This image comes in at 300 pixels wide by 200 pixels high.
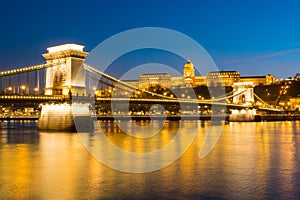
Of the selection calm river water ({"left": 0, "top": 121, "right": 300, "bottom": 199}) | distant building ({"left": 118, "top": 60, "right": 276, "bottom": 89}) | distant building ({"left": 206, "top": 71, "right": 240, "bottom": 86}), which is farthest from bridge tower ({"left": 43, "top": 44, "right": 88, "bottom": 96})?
distant building ({"left": 206, "top": 71, "right": 240, "bottom": 86})

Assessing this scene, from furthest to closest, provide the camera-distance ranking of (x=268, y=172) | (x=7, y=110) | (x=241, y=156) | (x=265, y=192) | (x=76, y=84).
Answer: (x=7, y=110) < (x=76, y=84) < (x=241, y=156) < (x=268, y=172) < (x=265, y=192)

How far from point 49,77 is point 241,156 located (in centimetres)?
2661

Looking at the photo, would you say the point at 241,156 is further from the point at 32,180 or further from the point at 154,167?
the point at 32,180

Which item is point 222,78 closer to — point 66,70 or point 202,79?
point 202,79

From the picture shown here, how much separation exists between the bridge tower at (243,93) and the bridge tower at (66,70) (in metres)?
46.3

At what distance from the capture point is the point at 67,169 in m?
15.3

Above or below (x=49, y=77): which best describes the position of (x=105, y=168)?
below

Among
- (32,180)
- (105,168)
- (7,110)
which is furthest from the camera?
(7,110)

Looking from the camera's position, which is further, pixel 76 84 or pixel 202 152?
pixel 76 84

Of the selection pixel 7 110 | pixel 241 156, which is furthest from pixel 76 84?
pixel 7 110

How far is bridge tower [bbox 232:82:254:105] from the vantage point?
81.7 m

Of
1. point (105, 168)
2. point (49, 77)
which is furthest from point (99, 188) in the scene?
point (49, 77)

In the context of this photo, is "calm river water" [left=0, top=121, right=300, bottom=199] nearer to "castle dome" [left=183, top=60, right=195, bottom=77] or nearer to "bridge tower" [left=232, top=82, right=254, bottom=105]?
"bridge tower" [left=232, top=82, right=254, bottom=105]

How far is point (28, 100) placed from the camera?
35812mm
